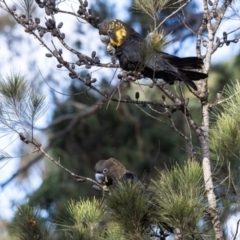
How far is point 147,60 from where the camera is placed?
131 inches

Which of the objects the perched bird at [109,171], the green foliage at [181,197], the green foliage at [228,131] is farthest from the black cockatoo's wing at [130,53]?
the perched bird at [109,171]

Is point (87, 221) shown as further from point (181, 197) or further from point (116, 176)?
point (116, 176)

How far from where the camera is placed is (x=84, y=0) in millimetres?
3553

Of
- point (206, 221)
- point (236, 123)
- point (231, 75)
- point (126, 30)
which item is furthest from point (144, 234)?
point (231, 75)

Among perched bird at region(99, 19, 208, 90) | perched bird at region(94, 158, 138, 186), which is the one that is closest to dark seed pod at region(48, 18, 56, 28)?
perched bird at region(99, 19, 208, 90)

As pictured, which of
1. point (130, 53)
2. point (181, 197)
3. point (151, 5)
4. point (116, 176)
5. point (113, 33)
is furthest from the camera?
point (116, 176)

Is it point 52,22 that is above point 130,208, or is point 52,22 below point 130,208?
above

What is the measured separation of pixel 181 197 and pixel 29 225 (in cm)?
73

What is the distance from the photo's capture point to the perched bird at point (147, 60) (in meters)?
3.34

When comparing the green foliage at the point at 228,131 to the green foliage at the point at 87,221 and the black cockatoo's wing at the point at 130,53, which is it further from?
the green foliage at the point at 87,221

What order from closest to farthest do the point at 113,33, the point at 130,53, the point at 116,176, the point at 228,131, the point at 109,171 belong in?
1. the point at 228,131
2. the point at 130,53
3. the point at 113,33
4. the point at 116,176
5. the point at 109,171

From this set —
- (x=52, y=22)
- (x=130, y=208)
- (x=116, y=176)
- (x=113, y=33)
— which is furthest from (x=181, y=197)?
(x=113, y=33)

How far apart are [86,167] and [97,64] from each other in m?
5.41

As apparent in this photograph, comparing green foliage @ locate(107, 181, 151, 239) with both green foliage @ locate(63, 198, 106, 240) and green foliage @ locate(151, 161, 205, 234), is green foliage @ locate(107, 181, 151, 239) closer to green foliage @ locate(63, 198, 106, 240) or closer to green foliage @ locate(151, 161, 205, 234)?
green foliage @ locate(151, 161, 205, 234)
